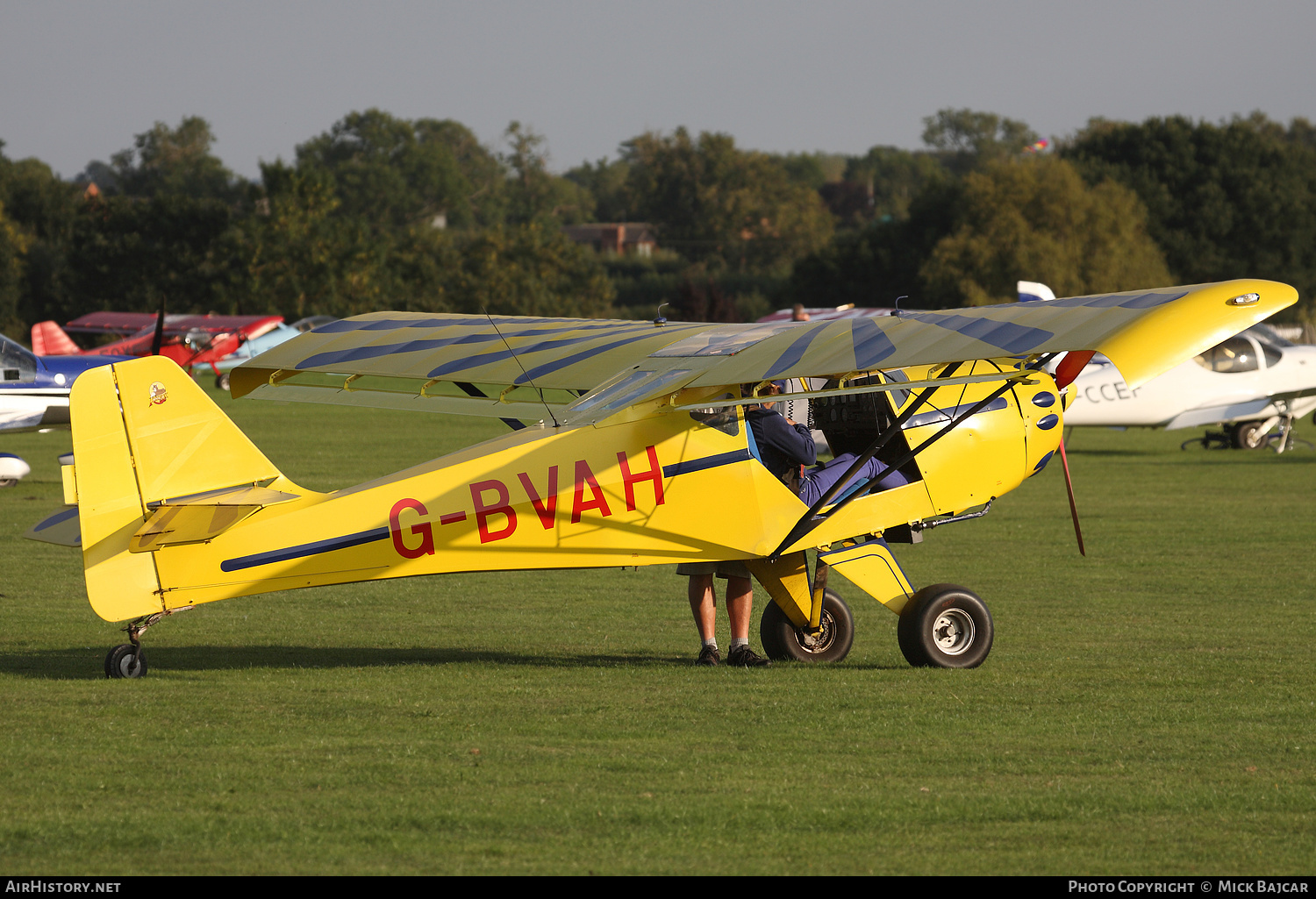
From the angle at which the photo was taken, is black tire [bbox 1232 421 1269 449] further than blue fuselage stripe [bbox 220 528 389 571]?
Yes

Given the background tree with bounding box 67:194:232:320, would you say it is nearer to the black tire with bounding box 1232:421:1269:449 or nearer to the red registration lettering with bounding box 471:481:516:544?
the black tire with bounding box 1232:421:1269:449

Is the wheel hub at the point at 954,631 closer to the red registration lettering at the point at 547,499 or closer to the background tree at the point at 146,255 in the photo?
the red registration lettering at the point at 547,499

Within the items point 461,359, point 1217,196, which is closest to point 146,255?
point 1217,196

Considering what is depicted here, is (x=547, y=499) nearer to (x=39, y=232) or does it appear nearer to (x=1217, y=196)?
(x=1217, y=196)

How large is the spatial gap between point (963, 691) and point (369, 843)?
3639 mm

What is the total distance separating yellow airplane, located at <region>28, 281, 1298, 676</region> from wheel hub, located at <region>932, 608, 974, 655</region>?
0.01 metres

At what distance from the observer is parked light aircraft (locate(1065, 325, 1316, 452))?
2405 centimetres

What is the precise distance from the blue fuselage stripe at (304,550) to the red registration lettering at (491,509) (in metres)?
0.46

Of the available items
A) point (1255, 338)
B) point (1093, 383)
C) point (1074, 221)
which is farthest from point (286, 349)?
point (1074, 221)

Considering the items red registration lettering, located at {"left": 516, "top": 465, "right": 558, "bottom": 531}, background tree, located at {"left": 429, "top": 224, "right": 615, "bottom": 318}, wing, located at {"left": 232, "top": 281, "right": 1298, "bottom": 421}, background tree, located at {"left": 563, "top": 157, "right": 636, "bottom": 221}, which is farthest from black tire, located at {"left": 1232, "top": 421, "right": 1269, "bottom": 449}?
background tree, located at {"left": 563, "top": 157, "right": 636, "bottom": 221}

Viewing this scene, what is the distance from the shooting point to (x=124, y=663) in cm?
759

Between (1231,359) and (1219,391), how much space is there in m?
0.61

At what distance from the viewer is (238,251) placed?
2781 inches

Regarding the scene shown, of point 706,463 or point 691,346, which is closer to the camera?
point 706,463
